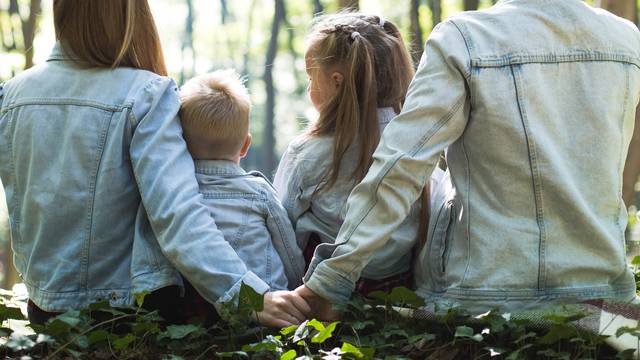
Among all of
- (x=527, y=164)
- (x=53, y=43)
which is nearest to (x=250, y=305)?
(x=527, y=164)

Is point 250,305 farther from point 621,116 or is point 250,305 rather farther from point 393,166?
point 621,116

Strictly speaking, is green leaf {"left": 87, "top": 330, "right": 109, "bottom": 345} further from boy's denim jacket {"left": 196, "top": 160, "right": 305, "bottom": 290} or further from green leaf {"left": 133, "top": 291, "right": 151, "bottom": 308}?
boy's denim jacket {"left": 196, "top": 160, "right": 305, "bottom": 290}

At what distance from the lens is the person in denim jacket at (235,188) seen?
3.33 metres

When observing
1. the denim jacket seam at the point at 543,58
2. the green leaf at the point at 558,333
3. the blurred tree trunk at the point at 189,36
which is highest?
the denim jacket seam at the point at 543,58

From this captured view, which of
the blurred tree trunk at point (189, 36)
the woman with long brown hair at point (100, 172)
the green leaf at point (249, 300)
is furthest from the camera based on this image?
the blurred tree trunk at point (189, 36)

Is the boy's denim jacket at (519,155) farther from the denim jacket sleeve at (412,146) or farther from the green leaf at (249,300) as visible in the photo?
the green leaf at (249,300)

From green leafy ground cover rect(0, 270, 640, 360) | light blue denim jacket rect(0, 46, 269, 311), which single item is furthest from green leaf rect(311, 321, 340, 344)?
light blue denim jacket rect(0, 46, 269, 311)

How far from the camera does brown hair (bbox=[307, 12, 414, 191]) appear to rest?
3.37m

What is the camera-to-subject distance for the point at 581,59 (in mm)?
2840

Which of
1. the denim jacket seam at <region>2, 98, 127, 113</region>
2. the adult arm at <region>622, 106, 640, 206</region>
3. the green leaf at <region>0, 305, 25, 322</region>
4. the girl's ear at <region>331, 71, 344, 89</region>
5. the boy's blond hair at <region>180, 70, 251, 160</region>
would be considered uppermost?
the denim jacket seam at <region>2, 98, 127, 113</region>

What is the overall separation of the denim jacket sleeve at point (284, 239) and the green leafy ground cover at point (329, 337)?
1.49 feet

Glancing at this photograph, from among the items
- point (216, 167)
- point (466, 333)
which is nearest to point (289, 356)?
point (466, 333)

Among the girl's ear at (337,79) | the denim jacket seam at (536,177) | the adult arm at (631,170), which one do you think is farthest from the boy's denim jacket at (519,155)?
the adult arm at (631,170)

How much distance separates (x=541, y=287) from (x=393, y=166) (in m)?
0.67
